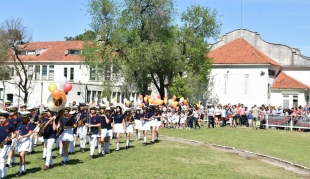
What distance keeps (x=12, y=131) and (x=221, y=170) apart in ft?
24.2

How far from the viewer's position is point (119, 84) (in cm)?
4841

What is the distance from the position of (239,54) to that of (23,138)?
43007 millimetres

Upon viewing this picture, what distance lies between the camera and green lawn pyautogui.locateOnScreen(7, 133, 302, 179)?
1489 cm

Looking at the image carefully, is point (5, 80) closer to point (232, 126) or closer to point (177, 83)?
point (177, 83)

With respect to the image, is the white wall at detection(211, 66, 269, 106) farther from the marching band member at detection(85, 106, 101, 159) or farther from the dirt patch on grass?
the marching band member at detection(85, 106, 101, 159)

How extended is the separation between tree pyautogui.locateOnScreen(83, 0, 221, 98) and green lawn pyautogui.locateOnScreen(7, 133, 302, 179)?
79.1 ft

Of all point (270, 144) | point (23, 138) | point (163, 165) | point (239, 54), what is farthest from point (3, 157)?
point (239, 54)

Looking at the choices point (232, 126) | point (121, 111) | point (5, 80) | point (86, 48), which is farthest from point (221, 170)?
point (5, 80)

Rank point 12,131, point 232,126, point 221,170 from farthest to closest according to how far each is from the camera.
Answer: point 232,126 < point 221,170 < point 12,131

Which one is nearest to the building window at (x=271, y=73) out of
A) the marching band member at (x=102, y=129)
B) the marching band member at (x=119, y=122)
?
the marching band member at (x=119, y=122)

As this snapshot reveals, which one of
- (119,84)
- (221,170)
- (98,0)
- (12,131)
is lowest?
(221,170)

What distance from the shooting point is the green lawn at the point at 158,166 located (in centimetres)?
1489

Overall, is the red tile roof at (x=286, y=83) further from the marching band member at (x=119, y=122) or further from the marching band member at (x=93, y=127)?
the marching band member at (x=93, y=127)

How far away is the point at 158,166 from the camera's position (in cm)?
1652
